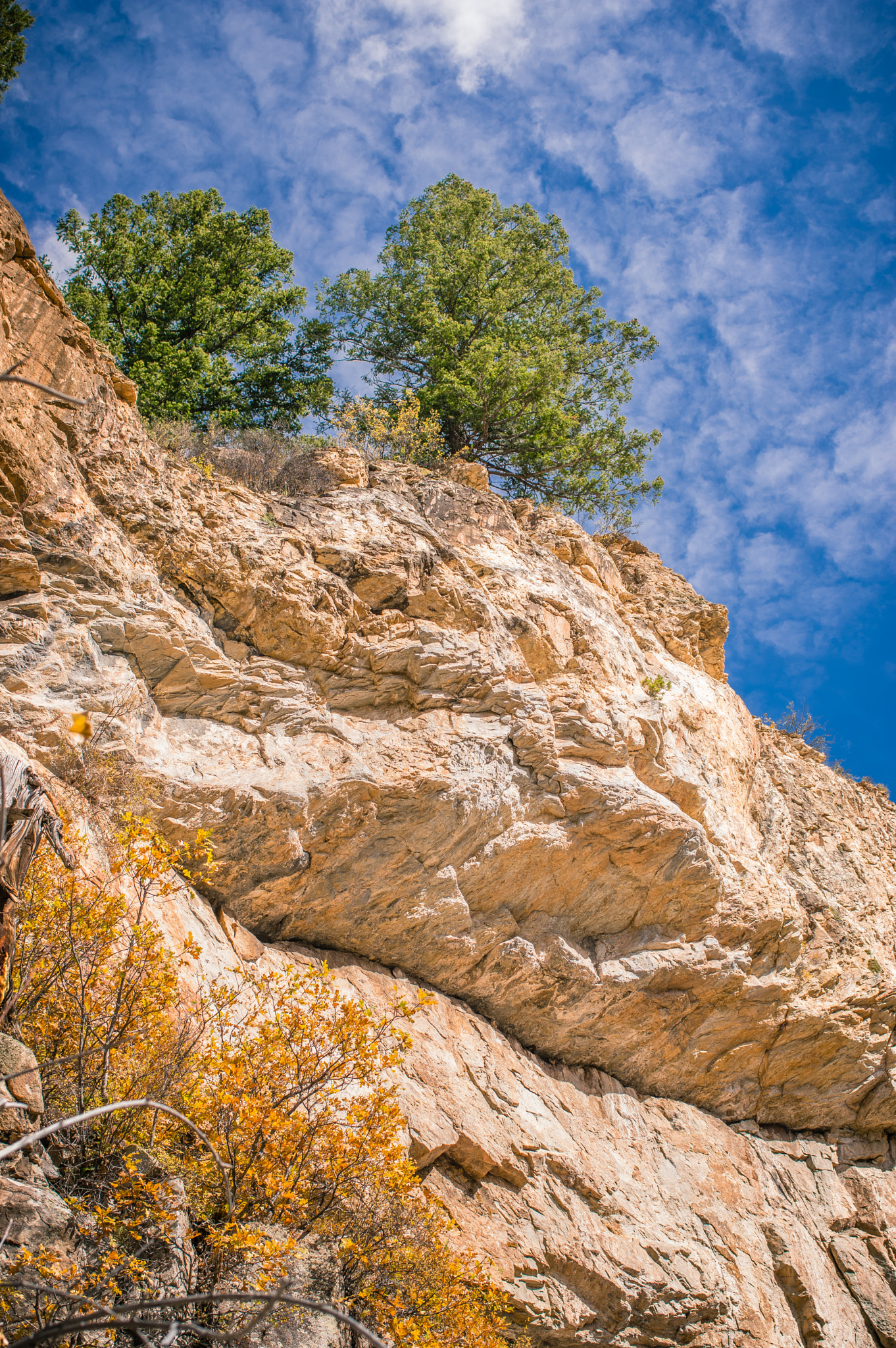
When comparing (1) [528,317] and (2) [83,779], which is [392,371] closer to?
(1) [528,317]

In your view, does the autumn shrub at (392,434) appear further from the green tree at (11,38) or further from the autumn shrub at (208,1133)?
the autumn shrub at (208,1133)

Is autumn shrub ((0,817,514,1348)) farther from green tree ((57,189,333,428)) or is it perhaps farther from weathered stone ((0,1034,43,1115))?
green tree ((57,189,333,428))

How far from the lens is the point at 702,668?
15.1 metres

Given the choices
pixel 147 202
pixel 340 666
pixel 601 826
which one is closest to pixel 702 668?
pixel 601 826

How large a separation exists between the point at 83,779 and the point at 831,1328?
12.0m

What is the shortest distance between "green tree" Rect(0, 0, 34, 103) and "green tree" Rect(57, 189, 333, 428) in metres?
3.29

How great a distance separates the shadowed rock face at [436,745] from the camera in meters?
8.47

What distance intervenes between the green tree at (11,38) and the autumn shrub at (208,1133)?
434 inches

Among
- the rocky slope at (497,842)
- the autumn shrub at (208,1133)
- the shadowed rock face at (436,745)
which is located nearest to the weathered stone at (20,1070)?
the autumn shrub at (208,1133)

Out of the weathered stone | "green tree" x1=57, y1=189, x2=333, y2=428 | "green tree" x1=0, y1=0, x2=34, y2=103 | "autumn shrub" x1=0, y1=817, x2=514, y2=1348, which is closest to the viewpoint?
the weathered stone

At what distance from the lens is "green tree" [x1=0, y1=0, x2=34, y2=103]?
11141 mm

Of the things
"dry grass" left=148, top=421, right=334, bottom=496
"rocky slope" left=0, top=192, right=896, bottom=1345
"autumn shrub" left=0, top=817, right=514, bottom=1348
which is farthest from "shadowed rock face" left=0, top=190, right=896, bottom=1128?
"autumn shrub" left=0, top=817, right=514, bottom=1348

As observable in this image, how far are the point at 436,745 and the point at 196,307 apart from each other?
10258mm

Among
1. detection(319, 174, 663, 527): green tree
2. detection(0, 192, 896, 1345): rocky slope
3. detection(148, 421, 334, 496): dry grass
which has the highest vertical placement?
detection(319, 174, 663, 527): green tree
